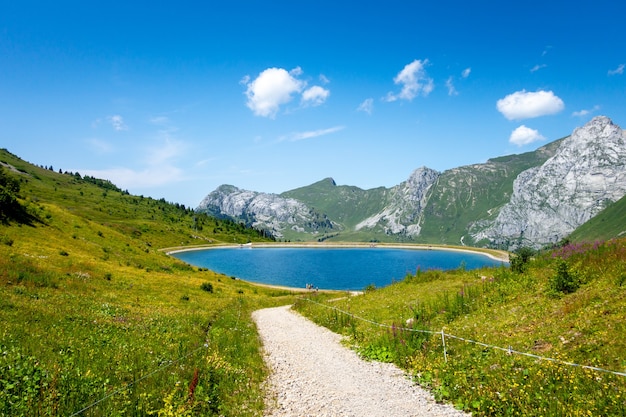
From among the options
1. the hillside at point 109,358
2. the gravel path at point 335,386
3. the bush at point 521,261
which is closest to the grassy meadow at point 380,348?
the hillside at point 109,358

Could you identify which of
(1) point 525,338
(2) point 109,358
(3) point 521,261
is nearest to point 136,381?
(2) point 109,358

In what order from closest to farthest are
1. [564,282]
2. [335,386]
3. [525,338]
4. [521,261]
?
[335,386], [525,338], [564,282], [521,261]

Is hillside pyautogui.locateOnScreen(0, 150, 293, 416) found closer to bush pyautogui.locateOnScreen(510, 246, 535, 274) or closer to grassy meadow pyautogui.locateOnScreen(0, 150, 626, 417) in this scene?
grassy meadow pyautogui.locateOnScreen(0, 150, 626, 417)

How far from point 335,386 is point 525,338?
28.4ft

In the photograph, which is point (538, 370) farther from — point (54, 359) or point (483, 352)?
point (54, 359)

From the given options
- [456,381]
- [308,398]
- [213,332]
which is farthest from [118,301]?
[456,381]

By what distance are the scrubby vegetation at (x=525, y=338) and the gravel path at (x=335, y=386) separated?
0.96m

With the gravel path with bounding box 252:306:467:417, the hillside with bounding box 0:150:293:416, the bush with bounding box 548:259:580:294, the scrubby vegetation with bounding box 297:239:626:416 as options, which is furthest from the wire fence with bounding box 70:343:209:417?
the bush with bounding box 548:259:580:294

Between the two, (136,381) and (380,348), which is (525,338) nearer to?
(380,348)

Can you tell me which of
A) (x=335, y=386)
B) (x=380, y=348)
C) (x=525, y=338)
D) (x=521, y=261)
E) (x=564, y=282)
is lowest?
(x=380, y=348)

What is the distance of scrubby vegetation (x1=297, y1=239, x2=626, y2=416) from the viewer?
1020cm

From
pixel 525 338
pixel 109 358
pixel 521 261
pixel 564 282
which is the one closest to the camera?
pixel 109 358

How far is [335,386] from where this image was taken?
559 inches

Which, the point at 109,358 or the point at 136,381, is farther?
the point at 109,358
